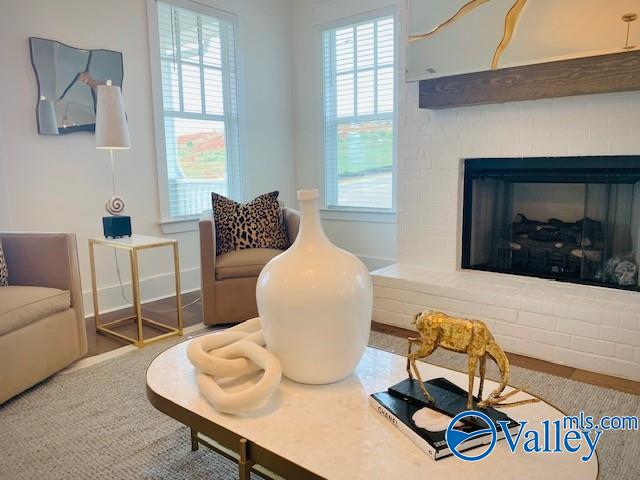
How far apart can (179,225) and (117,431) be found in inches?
86.4

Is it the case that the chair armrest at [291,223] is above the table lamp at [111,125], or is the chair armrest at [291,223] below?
below

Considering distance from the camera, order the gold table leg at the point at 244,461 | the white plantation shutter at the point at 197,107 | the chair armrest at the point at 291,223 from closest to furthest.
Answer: the gold table leg at the point at 244,461 < the chair armrest at the point at 291,223 < the white plantation shutter at the point at 197,107

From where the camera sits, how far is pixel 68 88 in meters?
3.12

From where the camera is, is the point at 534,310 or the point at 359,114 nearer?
the point at 534,310

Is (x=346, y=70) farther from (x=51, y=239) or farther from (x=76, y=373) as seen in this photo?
(x=76, y=373)

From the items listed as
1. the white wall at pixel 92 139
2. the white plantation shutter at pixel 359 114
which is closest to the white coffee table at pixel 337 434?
the white wall at pixel 92 139

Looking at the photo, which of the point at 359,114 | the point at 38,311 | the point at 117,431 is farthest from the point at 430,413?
the point at 359,114

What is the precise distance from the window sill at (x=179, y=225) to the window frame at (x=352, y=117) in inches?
49.3

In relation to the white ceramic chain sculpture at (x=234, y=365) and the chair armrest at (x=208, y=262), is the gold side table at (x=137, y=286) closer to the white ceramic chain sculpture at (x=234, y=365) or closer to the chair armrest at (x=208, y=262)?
the chair armrest at (x=208, y=262)

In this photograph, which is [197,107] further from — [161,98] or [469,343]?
[469,343]

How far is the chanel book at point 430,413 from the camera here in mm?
1057

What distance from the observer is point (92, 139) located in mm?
3301

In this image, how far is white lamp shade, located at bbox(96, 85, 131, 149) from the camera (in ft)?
9.60

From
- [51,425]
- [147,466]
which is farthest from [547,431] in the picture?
[51,425]
